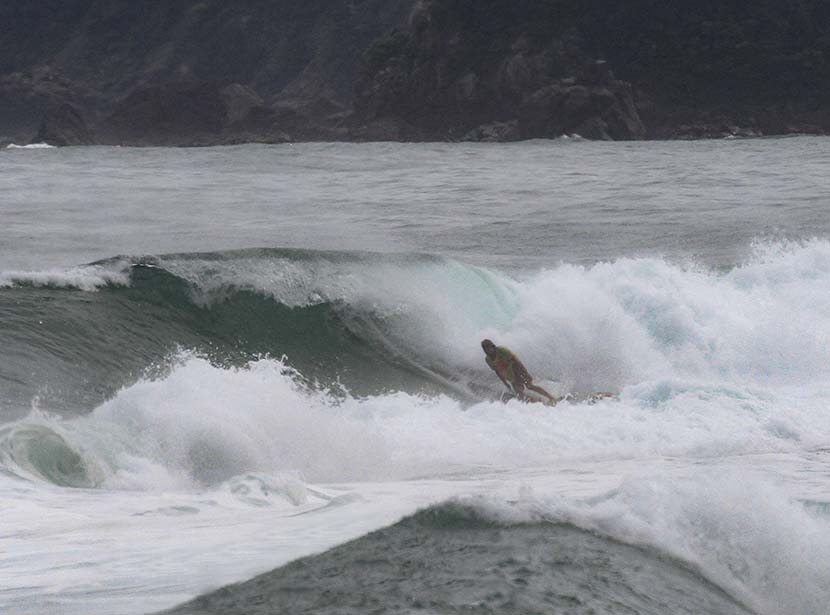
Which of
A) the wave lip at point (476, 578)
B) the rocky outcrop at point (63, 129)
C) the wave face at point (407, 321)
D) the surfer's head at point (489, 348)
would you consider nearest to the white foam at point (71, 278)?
the wave face at point (407, 321)

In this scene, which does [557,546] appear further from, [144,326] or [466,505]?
[144,326]

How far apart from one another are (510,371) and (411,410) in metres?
1.41

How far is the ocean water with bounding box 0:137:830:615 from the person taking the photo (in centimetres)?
611

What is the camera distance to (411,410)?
37.1 ft

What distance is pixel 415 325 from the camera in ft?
51.0

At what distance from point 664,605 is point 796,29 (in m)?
75.5

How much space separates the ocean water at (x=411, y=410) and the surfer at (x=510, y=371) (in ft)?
1.87

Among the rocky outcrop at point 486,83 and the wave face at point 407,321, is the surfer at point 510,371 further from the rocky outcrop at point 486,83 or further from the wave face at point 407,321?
the rocky outcrop at point 486,83

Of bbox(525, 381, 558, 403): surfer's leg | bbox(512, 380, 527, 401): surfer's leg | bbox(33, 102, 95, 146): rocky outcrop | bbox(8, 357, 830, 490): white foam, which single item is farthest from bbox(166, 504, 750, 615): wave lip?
bbox(33, 102, 95, 146): rocky outcrop

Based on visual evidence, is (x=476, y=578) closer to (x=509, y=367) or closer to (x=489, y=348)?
(x=509, y=367)

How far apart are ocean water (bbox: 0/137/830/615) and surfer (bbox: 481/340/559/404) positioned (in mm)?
571

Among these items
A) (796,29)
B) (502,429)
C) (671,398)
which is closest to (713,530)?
(502,429)

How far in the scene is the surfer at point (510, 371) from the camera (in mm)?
12281

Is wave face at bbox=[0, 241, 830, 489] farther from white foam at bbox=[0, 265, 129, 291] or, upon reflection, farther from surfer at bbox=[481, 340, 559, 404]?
surfer at bbox=[481, 340, 559, 404]
